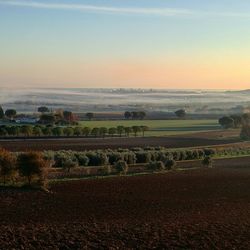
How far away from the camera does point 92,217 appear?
22812 millimetres

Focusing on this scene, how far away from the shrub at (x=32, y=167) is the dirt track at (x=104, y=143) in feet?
55.8

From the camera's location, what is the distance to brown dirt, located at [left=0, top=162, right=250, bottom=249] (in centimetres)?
1867

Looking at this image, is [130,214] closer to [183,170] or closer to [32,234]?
[32,234]

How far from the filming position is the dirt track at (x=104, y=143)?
52.6 m

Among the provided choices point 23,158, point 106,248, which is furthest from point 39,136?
point 106,248

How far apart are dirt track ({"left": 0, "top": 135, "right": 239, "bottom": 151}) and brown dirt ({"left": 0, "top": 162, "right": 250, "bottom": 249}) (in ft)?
61.7

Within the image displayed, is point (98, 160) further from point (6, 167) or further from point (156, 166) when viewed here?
point (6, 167)

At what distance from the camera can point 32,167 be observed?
103 feet

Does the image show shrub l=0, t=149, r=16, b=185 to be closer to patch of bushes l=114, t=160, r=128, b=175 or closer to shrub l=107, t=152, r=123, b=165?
patch of bushes l=114, t=160, r=128, b=175

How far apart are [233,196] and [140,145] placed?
2786 cm

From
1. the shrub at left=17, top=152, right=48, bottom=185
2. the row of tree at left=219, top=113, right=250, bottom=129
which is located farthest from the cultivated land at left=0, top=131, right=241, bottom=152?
the shrub at left=17, top=152, right=48, bottom=185

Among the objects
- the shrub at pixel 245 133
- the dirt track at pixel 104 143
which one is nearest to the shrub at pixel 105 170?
the dirt track at pixel 104 143

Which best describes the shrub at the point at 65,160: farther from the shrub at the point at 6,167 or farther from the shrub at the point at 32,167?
the shrub at the point at 6,167

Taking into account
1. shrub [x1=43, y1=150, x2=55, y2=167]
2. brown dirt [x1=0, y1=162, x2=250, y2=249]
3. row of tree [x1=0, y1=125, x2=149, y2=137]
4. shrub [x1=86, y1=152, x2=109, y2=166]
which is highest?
row of tree [x1=0, y1=125, x2=149, y2=137]
